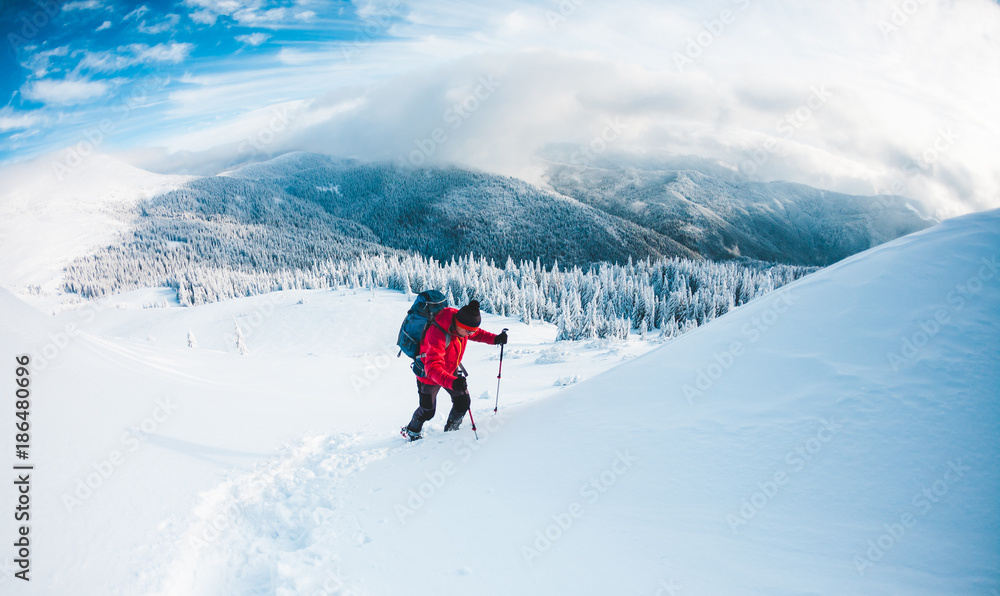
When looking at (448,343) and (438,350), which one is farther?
(448,343)

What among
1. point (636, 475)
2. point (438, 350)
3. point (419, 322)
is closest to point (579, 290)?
point (419, 322)

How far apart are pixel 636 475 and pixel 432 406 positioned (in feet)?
11.7

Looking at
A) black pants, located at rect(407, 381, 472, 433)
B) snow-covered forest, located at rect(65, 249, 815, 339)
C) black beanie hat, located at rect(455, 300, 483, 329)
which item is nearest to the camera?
black beanie hat, located at rect(455, 300, 483, 329)

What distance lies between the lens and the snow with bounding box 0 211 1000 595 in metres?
2.98

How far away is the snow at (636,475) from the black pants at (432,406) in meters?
0.35

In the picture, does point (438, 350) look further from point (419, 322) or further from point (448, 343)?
point (419, 322)

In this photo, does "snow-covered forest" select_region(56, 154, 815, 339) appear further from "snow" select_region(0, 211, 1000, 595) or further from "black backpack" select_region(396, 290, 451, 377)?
"snow" select_region(0, 211, 1000, 595)

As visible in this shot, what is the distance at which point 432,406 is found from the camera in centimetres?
665

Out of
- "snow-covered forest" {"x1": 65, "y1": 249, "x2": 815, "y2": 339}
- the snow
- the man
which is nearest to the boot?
the snow

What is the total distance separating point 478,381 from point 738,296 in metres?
86.6

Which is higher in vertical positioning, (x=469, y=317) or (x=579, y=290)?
(x=469, y=317)

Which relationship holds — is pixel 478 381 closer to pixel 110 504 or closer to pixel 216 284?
pixel 110 504

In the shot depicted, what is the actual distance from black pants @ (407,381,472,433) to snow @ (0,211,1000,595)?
353 millimetres

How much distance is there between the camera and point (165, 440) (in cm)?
596
